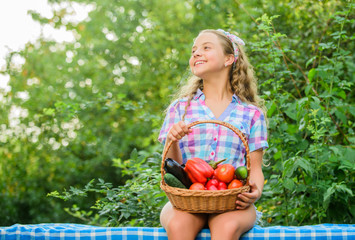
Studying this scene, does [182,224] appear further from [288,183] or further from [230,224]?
[288,183]

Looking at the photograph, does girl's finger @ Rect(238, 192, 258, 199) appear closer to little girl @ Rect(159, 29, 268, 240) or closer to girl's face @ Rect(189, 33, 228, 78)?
little girl @ Rect(159, 29, 268, 240)

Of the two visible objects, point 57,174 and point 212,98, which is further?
point 57,174

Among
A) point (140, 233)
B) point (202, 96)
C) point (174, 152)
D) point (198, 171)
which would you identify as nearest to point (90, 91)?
point (202, 96)

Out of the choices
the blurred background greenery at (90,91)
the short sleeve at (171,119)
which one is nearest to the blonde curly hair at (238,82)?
the short sleeve at (171,119)

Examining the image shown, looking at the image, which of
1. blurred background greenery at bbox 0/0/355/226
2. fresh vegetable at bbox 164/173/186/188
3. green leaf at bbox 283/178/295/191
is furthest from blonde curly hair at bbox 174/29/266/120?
blurred background greenery at bbox 0/0/355/226

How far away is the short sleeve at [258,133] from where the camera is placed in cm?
232

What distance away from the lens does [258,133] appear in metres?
2.38

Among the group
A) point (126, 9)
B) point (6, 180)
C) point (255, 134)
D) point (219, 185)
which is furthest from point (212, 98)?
point (126, 9)

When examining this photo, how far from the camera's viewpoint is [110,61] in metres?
6.37

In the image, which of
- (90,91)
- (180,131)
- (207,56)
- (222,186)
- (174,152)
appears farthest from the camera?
(90,91)

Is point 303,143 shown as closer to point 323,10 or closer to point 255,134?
point 255,134

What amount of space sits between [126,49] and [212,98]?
4.05 meters

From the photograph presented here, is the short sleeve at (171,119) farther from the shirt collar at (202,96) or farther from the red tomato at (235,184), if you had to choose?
the red tomato at (235,184)

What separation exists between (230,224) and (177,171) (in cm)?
33
